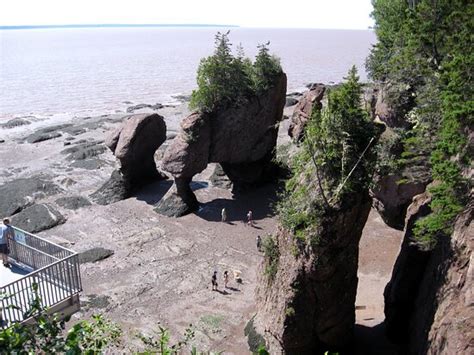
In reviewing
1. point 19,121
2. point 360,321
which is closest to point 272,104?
point 360,321

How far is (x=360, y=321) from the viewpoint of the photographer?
21.2 meters

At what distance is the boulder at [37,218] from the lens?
32469 mm

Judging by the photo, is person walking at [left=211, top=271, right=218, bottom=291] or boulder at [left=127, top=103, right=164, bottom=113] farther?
boulder at [left=127, top=103, right=164, bottom=113]

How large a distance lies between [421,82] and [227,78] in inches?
544

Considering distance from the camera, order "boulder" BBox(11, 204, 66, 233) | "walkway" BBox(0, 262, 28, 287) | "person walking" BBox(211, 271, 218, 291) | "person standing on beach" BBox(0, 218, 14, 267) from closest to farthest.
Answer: "walkway" BBox(0, 262, 28, 287), "person standing on beach" BBox(0, 218, 14, 267), "person walking" BBox(211, 271, 218, 291), "boulder" BBox(11, 204, 66, 233)

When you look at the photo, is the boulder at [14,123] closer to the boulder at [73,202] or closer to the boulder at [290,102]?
the boulder at [73,202]

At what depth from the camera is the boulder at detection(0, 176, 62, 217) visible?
3618 centimetres

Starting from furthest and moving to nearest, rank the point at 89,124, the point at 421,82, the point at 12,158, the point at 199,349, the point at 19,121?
the point at 19,121 → the point at 89,124 → the point at 12,158 → the point at 421,82 → the point at 199,349

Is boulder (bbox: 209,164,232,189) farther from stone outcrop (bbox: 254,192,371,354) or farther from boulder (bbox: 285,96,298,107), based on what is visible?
boulder (bbox: 285,96,298,107)

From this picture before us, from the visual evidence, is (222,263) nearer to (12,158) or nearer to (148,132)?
(148,132)

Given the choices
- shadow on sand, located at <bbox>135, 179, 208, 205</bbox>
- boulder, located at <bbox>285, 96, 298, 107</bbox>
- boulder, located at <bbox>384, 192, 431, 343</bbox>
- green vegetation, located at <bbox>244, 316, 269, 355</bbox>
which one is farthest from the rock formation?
boulder, located at <bbox>285, 96, 298, 107</bbox>

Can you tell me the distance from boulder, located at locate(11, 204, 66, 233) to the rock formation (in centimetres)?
351

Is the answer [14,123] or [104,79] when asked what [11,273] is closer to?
[14,123]

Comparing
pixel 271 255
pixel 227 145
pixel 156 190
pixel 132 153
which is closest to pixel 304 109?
pixel 227 145
